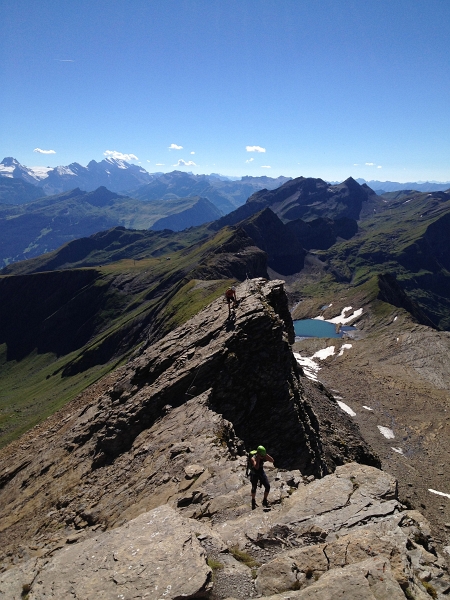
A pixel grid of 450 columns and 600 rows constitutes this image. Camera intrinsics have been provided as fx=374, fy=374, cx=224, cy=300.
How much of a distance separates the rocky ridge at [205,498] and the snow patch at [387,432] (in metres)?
38.4

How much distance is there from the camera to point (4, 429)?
120562 mm

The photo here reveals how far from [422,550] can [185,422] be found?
17.5 meters

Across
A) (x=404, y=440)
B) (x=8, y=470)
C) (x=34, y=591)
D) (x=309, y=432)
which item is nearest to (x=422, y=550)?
(x=34, y=591)

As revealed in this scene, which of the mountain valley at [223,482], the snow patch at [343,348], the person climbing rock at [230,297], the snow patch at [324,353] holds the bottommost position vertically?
the snow patch at [324,353]

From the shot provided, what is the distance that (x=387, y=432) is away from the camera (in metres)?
80.8

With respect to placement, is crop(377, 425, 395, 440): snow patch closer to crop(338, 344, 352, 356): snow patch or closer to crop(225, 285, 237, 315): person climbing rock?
crop(225, 285, 237, 315): person climbing rock

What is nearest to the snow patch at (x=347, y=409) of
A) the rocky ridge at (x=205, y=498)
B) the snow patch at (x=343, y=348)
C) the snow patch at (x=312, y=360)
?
the snow patch at (x=312, y=360)

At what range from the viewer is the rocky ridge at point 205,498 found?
13.2 meters

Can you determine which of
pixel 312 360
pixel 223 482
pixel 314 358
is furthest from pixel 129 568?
pixel 314 358

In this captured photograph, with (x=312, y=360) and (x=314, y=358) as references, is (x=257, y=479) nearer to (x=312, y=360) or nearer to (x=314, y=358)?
(x=312, y=360)

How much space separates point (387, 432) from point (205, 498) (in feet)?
238

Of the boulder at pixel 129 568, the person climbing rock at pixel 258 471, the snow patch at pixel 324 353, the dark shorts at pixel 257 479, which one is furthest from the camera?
the snow patch at pixel 324 353

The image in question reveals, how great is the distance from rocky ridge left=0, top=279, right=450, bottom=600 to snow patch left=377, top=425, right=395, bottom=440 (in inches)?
1510

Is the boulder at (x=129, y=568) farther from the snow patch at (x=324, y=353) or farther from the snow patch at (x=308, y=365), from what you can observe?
the snow patch at (x=324, y=353)
